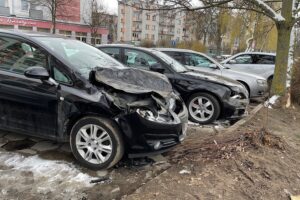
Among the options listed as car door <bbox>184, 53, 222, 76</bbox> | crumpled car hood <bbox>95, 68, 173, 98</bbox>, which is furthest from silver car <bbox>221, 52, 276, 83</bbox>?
crumpled car hood <bbox>95, 68, 173, 98</bbox>

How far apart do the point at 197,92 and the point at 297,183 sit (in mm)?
2866

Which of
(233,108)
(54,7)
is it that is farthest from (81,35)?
(233,108)

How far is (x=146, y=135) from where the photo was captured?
12.5 feet

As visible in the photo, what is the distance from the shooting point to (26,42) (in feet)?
14.2

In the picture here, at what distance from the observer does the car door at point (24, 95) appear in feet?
13.4

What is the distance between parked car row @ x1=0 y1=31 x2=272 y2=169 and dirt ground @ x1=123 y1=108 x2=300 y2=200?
412mm

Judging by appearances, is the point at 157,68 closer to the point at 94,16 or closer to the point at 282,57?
the point at 282,57

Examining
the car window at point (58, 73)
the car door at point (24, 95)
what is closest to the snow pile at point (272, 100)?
the car window at point (58, 73)

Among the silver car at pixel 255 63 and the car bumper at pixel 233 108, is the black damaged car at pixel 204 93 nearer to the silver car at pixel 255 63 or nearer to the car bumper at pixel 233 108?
the car bumper at pixel 233 108

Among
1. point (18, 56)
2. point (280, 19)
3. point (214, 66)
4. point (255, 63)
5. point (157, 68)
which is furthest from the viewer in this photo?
point (255, 63)

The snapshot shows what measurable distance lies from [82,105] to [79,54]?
3.62 ft

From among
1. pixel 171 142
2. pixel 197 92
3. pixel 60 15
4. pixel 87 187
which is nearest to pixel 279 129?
pixel 197 92

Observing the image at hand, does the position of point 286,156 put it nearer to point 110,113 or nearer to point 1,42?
point 110,113

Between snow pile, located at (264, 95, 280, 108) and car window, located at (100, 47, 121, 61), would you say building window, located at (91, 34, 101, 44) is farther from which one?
snow pile, located at (264, 95, 280, 108)
